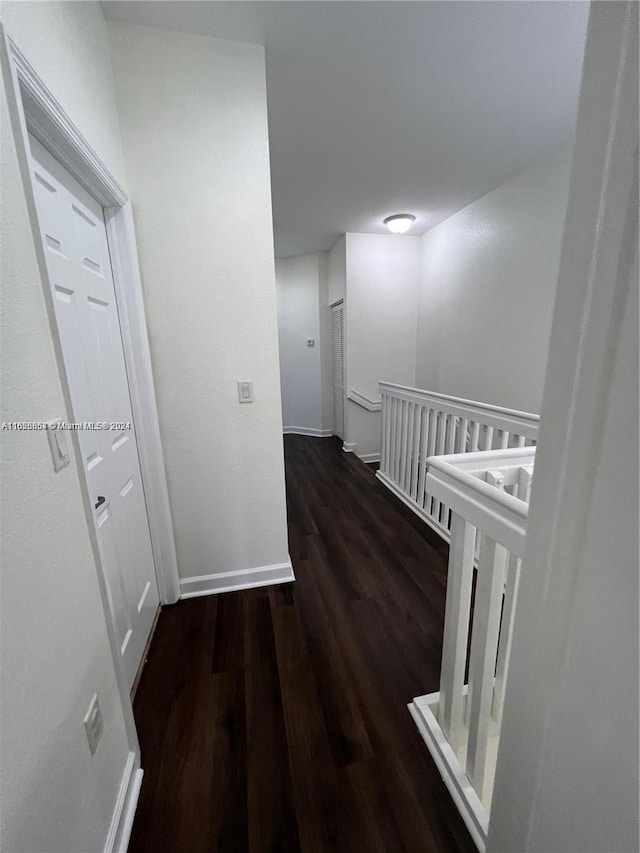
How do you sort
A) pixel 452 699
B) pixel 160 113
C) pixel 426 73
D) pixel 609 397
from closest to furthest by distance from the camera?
pixel 609 397 < pixel 452 699 < pixel 160 113 < pixel 426 73

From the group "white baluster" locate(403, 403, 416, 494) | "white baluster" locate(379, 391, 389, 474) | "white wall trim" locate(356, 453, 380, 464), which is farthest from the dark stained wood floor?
"white wall trim" locate(356, 453, 380, 464)

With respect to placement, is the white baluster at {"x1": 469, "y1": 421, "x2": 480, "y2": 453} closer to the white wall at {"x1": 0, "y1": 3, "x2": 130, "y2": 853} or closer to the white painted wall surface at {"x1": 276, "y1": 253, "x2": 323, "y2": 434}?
the white wall at {"x1": 0, "y1": 3, "x2": 130, "y2": 853}

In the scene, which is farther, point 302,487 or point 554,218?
point 302,487

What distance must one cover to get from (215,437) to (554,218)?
9.01 feet

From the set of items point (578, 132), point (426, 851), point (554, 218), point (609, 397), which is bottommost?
point (426, 851)

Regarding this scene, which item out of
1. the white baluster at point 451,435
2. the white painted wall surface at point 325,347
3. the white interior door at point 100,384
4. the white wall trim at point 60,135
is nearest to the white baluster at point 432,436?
the white baluster at point 451,435

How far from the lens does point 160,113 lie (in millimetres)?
1414

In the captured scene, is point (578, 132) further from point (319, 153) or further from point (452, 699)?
point (319, 153)

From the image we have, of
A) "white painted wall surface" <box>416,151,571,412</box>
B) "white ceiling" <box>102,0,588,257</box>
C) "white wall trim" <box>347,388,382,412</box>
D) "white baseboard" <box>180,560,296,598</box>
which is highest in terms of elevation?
"white ceiling" <box>102,0,588,257</box>

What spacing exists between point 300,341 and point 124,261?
374 centimetres

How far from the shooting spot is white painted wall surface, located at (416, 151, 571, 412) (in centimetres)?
243

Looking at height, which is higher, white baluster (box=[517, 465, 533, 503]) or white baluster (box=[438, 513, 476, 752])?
white baluster (box=[517, 465, 533, 503])

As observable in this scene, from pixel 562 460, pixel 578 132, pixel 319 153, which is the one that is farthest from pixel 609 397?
pixel 319 153

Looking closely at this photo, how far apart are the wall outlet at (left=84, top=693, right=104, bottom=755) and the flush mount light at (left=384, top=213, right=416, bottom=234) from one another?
3993mm
